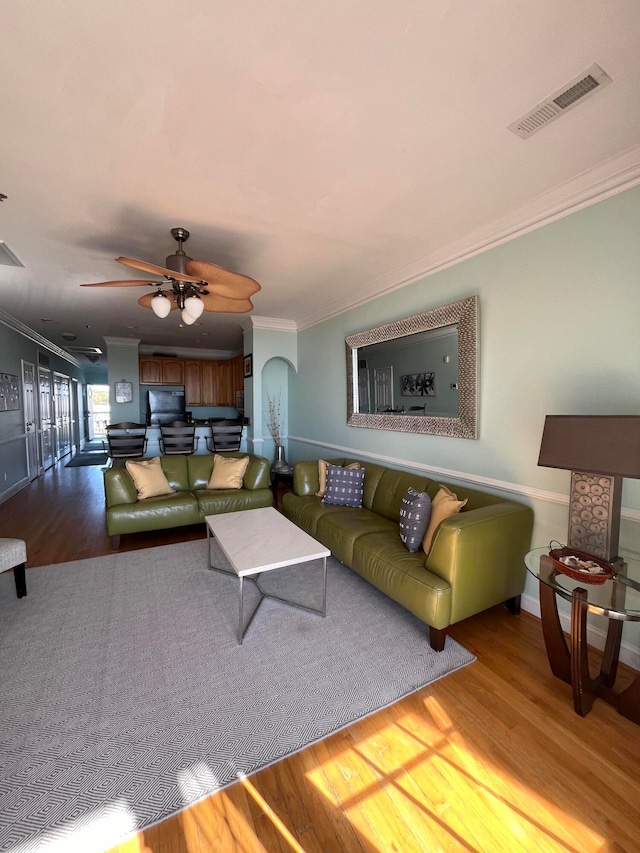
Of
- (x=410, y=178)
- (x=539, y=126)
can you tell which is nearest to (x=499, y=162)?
(x=539, y=126)

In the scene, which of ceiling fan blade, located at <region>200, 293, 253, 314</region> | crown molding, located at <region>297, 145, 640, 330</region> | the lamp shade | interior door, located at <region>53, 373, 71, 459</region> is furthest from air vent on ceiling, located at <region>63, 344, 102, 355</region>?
the lamp shade

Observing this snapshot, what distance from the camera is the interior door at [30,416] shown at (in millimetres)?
6270

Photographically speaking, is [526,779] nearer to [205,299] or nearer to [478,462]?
[478,462]

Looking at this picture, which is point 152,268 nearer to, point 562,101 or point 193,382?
point 562,101

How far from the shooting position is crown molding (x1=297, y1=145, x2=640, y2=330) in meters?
1.93

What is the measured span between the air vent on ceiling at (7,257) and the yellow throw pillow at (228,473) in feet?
8.69

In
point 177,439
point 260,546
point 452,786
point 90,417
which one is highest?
point 90,417

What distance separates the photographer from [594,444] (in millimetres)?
1730

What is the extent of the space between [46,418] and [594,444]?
9319 millimetres

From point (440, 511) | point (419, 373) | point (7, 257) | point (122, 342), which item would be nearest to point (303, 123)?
point (419, 373)

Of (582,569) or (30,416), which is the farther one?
(30,416)

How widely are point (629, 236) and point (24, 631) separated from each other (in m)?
4.26

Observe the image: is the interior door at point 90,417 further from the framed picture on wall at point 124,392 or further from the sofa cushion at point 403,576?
the sofa cushion at point 403,576

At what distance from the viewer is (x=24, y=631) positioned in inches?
87.7
